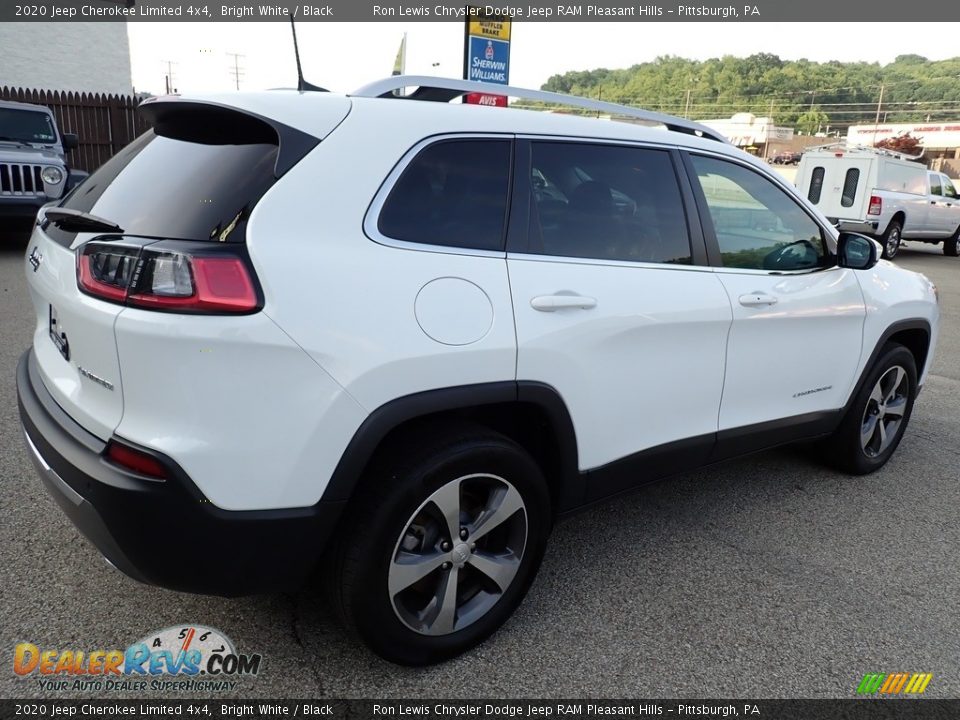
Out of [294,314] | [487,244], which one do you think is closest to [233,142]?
[294,314]

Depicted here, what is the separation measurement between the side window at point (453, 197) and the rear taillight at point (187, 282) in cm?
46

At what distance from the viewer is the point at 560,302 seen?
241 centimetres

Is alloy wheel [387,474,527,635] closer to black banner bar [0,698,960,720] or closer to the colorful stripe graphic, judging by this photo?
black banner bar [0,698,960,720]

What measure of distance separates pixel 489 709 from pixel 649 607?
31.8 inches

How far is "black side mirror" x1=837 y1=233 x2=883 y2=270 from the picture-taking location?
3.54m

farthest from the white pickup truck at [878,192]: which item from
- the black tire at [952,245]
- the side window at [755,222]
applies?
the side window at [755,222]

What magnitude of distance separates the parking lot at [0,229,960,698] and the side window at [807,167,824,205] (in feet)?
47.0

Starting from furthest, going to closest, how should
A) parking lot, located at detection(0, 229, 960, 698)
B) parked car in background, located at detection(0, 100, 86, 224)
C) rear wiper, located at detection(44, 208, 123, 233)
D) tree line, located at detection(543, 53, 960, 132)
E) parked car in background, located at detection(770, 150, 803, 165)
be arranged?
tree line, located at detection(543, 53, 960, 132) < parked car in background, located at detection(770, 150, 803, 165) < parked car in background, located at detection(0, 100, 86, 224) < parking lot, located at detection(0, 229, 960, 698) < rear wiper, located at detection(44, 208, 123, 233)

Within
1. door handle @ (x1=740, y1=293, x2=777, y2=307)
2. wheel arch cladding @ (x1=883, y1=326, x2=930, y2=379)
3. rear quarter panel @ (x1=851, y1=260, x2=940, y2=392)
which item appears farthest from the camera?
wheel arch cladding @ (x1=883, y1=326, x2=930, y2=379)

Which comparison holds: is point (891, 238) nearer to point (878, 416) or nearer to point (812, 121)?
point (878, 416)

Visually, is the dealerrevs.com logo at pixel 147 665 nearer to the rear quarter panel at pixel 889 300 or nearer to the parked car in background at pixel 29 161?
the rear quarter panel at pixel 889 300

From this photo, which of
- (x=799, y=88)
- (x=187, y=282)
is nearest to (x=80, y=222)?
(x=187, y=282)

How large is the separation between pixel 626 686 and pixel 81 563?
6.74 ft

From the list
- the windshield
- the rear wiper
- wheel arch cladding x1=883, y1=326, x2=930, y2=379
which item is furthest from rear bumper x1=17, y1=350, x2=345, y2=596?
the windshield
